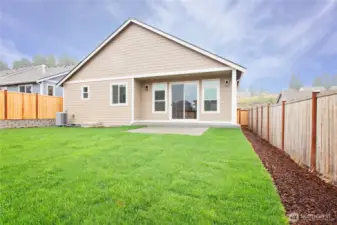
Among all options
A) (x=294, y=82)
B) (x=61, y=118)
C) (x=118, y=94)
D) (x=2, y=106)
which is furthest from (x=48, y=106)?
(x=294, y=82)

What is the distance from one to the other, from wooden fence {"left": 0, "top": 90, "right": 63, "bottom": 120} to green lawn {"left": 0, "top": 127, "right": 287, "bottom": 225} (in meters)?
8.98

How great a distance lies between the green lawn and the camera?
6.41 feet

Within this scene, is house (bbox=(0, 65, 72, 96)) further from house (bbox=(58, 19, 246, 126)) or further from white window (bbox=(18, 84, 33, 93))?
house (bbox=(58, 19, 246, 126))

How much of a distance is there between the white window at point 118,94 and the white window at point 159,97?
1.76m

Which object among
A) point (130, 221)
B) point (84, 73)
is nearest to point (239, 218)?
point (130, 221)

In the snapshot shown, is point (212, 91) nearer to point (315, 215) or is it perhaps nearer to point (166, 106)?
point (166, 106)

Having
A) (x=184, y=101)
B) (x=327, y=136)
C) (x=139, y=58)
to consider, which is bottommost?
(x=327, y=136)

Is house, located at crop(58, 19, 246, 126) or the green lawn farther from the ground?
house, located at crop(58, 19, 246, 126)

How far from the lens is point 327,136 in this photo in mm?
3295

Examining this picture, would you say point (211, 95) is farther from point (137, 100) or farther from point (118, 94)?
point (118, 94)

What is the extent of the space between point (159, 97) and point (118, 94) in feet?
8.41

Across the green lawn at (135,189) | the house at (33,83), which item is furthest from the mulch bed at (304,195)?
the house at (33,83)

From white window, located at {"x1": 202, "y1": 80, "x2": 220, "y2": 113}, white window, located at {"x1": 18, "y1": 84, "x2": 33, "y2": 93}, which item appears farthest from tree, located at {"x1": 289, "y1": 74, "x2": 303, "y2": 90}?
white window, located at {"x1": 18, "y1": 84, "x2": 33, "y2": 93}

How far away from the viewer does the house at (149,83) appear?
33.7 ft
